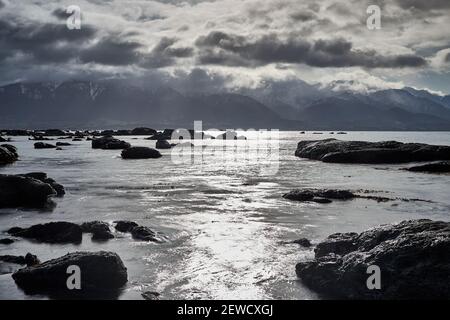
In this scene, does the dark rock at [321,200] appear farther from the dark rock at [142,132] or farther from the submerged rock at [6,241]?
the dark rock at [142,132]

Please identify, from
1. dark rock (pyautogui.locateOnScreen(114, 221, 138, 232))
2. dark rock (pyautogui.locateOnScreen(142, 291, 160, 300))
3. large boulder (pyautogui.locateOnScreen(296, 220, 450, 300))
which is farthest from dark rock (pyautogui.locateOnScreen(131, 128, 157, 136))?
dark rock (pyautogui.locateOnScreen(142, 291, 160, 300))

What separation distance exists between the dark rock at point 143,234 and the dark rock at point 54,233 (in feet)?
6.47

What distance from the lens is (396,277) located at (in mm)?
10195

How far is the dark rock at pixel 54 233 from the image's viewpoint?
15.6m

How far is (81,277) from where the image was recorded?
11.1m

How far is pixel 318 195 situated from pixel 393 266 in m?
15.1

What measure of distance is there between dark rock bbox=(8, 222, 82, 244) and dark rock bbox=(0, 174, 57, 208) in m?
7.06

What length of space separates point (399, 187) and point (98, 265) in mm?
25091

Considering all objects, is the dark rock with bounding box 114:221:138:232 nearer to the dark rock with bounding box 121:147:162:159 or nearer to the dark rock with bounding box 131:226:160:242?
the dark rock with bounding box 131:226:160:242

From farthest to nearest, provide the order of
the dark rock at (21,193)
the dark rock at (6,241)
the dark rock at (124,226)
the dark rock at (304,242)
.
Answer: the dark rock at (21,193), the dark rock at (124,226), the dark rock at (6,241), the dark rock at (304,242)

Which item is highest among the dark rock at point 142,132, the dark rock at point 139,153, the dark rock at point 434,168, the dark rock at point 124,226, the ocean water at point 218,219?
the dark rock at point 142,132

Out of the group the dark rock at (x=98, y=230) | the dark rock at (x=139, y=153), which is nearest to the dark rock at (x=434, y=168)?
the dark rock at (x=139, y=153)
